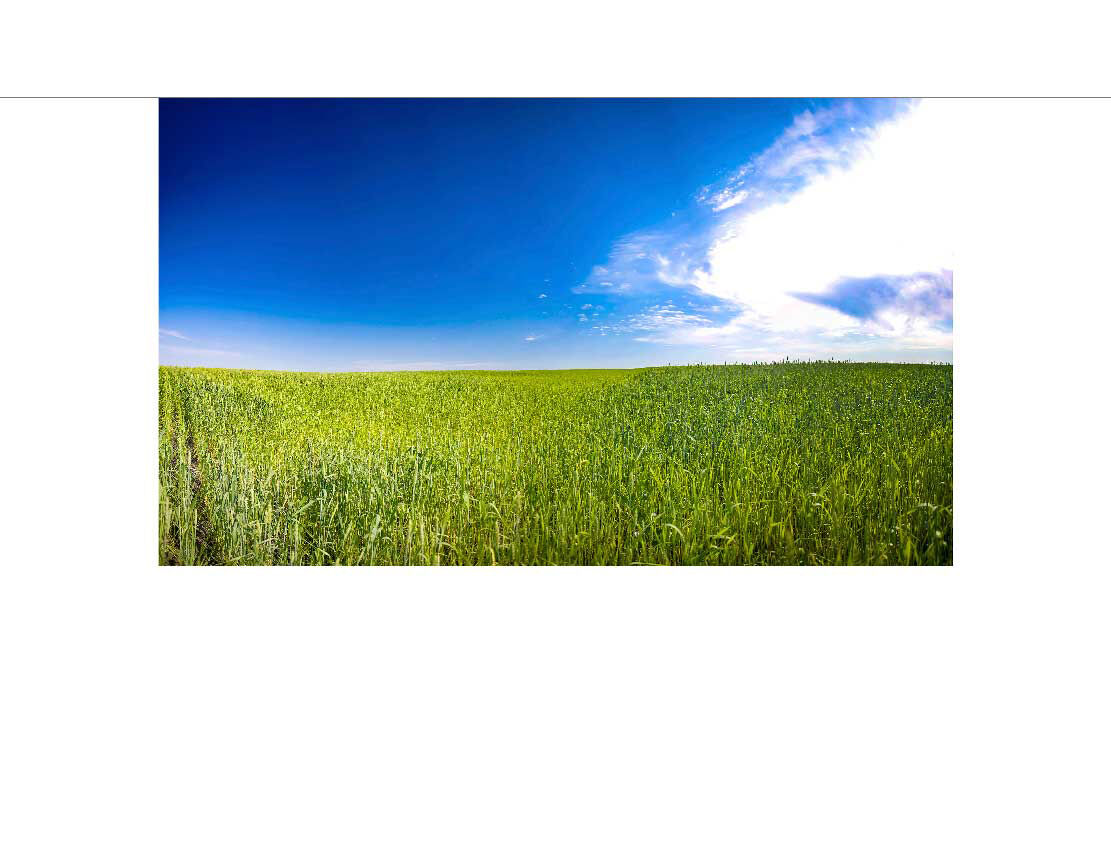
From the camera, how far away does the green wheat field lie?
2260mm

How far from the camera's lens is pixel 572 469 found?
256 cm

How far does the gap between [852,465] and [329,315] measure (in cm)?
356

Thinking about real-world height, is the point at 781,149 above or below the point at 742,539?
above

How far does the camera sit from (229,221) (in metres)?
2.77

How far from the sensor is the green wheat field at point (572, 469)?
89.0 inches

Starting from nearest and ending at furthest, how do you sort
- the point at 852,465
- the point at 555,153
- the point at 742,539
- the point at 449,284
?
the point at 742,539
the point at 852,465
the point at 555,153
the point at 449,284
